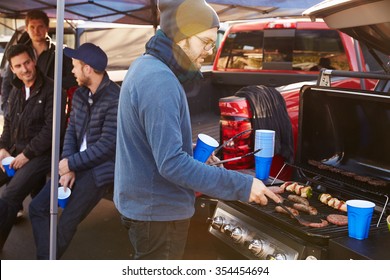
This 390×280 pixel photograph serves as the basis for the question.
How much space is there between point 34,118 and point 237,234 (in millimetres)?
2298

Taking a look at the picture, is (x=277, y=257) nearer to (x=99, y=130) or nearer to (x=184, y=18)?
(x=184, y=18)

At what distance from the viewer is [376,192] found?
2.40 m

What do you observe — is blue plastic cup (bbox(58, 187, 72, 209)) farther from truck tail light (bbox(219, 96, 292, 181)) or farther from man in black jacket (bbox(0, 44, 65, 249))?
truck tail light (bbox(219, 96, 292, 181))

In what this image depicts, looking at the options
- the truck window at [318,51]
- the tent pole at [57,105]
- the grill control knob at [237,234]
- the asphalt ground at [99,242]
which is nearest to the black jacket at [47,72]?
the asphalt ground at [99,242]

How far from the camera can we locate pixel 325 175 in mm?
2744

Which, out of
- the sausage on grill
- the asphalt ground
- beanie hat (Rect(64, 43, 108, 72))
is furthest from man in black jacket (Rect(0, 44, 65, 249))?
the sausage on grill

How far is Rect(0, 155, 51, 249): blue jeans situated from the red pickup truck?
2.03 meters

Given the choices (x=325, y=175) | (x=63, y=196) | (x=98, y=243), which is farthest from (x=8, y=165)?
(x=325, y=175)

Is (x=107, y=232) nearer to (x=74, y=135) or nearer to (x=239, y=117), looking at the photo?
(x=74, y=135)

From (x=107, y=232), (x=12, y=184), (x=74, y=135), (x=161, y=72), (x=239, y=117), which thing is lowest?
(x=107, y=232)

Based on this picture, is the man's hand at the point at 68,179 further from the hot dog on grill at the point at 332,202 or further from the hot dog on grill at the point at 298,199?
the hot dog on grill at the point at 332,202

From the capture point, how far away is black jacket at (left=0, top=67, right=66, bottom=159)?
4062 millimetres

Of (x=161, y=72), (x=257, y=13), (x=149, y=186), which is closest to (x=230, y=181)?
(x=149, y=186)
